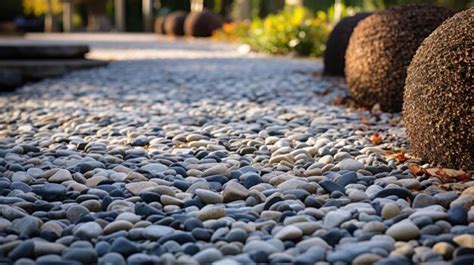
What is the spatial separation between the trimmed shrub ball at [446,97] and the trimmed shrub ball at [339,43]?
412 cm

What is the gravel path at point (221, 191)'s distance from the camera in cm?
220

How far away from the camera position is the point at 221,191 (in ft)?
9.66

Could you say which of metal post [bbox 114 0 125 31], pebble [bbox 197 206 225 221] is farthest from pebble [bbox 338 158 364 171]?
metal post [bbox 114 0 125 31]

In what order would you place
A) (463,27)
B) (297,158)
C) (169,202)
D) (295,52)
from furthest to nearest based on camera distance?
1. (295,52)
2. (297,158)
3. (463,27)
4. (169,202)

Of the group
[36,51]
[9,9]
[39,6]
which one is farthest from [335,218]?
[9,9]

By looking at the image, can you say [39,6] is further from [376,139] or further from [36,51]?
[376,139]

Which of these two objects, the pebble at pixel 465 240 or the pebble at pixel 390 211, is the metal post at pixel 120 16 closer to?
the pebble at pixel 390 211

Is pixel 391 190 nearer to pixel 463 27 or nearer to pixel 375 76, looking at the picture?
pixel 463 27

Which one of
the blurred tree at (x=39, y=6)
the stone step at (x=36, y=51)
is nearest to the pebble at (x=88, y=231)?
the stone step at (x=36, y=51)

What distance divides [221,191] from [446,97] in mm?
1229

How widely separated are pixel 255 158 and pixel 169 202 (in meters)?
0.92

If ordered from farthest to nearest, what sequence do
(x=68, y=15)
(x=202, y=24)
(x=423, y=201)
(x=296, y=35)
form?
(x=68, y=15) → (x=202, y=24) → (x=296, y=35) → (x=423, y=201)

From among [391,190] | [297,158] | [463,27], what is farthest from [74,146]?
[463,27]

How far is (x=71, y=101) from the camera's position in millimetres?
6301
